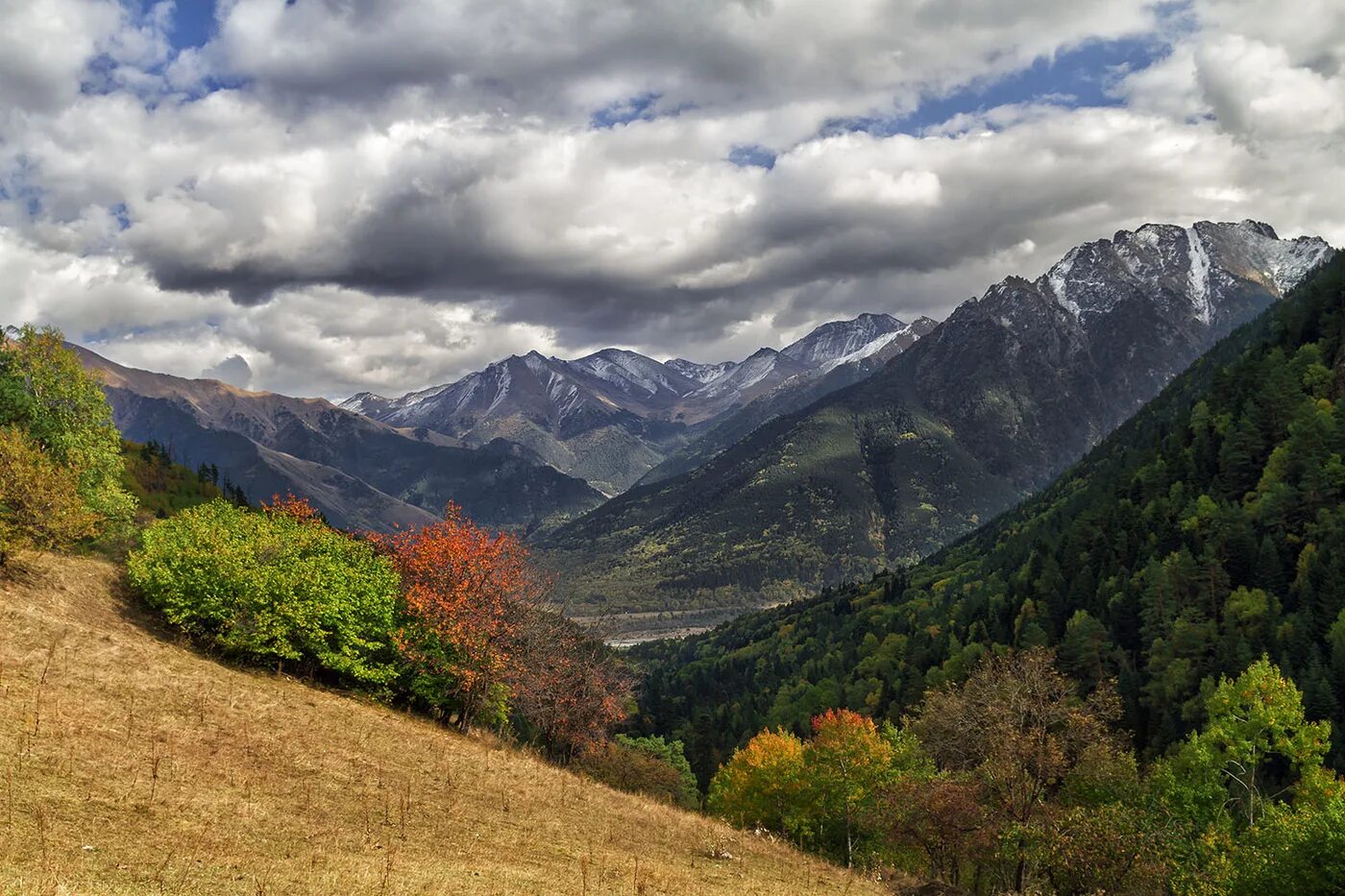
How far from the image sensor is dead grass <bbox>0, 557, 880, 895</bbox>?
21.7m

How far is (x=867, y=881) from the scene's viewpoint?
40594mm

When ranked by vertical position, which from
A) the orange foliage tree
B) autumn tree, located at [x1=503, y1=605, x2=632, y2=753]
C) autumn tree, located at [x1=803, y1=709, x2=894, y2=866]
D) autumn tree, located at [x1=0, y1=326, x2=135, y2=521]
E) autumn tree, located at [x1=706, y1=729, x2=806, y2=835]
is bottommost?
autumn tree, located at [x1=706, y1=729, x2=806, y2=835]

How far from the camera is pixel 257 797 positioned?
93.1 feet

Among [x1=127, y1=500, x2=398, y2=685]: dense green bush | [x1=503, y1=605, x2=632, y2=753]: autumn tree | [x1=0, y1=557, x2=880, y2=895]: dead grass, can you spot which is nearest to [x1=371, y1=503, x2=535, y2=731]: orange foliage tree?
[x1=503, y1=605, x2=632, y2=753]: autumn tree

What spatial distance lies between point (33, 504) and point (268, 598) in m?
13.4

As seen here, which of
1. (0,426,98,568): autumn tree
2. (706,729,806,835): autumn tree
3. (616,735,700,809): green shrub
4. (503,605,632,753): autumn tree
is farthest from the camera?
(616,735,700,809): green shrub

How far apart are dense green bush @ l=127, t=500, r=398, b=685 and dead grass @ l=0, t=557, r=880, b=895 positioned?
2421mm

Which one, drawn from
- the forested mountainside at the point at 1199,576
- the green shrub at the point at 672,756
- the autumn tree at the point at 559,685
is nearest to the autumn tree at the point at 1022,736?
the autumn tree at the point at 559,685

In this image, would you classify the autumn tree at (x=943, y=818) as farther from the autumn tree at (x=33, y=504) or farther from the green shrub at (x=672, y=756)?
the green shrub at (x=672, y=756)

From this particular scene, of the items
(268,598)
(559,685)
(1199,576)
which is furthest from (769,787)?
(1199,576)

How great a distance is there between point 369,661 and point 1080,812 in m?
44.4

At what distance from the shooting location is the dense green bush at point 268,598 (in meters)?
46.8

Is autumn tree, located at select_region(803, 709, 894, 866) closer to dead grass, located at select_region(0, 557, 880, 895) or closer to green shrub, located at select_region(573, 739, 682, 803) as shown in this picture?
green shrub, located at select_region(573, 739, 682, 803)

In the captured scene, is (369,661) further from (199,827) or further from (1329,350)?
(1329,350)
